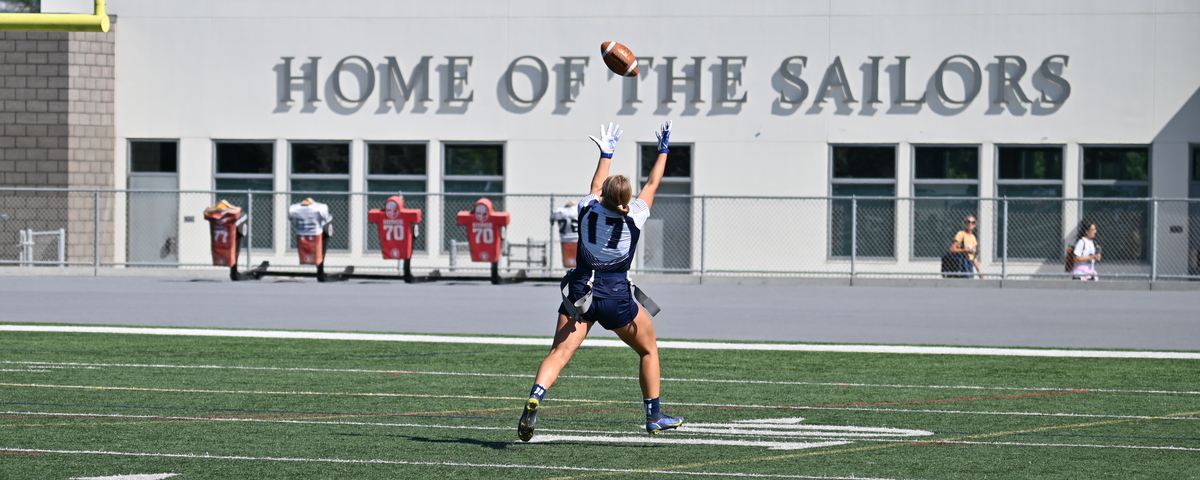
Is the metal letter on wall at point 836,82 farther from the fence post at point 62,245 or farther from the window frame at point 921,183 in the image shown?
the fence post at point 62,245

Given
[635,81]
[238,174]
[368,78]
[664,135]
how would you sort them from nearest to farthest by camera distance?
1. [664,135]
2. [635,81]
3. [368,78]
4. [238,174]

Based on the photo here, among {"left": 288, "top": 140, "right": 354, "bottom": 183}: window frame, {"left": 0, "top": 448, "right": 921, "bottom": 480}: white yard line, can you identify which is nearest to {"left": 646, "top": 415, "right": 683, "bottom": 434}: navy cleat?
{"left": 0, "top": 448, "right": 921, "bottom": 480}: white yard line

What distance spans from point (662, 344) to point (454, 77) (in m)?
16.3

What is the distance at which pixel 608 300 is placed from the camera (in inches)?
321

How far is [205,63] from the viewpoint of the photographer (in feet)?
100

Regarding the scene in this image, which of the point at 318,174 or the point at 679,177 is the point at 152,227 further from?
the point at 679,177

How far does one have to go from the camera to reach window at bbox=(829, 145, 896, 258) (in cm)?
2873

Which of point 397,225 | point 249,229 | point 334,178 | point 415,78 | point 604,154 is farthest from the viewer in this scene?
point 334,178

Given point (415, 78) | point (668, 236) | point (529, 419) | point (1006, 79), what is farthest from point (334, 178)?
point (529, 419)

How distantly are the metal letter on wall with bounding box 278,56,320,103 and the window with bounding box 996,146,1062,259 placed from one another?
47.3ft

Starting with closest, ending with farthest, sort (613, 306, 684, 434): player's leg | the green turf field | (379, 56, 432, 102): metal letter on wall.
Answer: the green turf field, (613, 306, 684, 434): player's leg, (379, 56, 432, 102): metal letter on wall

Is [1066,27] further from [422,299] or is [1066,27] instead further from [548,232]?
[422,299]

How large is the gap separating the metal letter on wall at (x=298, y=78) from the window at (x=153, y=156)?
9.19 ft

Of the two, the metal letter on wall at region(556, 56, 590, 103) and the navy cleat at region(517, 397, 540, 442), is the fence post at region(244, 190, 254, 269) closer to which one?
the metal letter on wall at region(556, 56, 590, 103)
